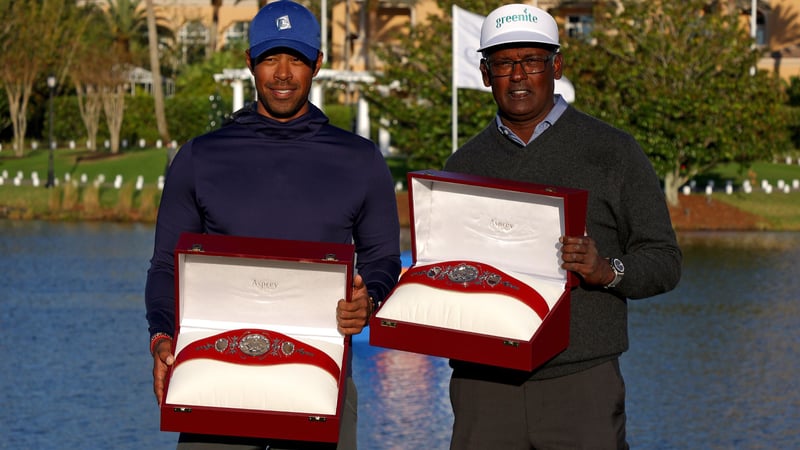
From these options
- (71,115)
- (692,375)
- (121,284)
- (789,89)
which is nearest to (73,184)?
(121,284)

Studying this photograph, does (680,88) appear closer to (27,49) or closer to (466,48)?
(466,48)

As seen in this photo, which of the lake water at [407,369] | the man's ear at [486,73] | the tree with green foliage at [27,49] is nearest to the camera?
the man's ear at [486,73]

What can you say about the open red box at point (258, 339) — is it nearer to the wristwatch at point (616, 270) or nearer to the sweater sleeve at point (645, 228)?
the wristwatch at point (616, 270)

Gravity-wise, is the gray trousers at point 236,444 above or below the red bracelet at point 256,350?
below

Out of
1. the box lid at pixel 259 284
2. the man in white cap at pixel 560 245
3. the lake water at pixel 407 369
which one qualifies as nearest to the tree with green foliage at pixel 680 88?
the lake water at pixel 407 369

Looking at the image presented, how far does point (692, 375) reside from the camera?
15.6m

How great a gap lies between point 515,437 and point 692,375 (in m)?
10.5

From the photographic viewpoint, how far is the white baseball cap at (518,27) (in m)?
5.50

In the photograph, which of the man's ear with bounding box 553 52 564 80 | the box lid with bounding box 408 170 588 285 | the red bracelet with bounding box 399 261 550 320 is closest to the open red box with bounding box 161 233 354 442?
the red bracelet with bounding box 399 261 550 320

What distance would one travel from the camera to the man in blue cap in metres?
5.43

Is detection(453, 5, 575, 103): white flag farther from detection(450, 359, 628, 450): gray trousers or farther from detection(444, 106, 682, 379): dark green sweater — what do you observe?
detection(450, 359, 628, 450): gray trousers

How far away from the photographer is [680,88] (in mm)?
40000

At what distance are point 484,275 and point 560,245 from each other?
280 millimetres

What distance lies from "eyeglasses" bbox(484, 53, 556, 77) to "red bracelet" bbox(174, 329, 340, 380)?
47.3 inches
